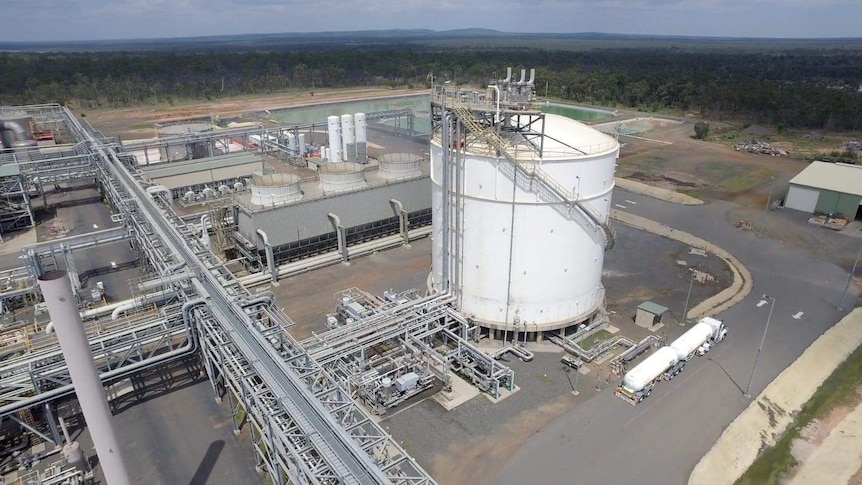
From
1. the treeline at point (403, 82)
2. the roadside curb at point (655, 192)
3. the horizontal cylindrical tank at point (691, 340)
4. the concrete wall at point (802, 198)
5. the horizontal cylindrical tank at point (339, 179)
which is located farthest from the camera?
the treeline at point (403, 82)

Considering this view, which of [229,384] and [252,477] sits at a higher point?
[229,384]

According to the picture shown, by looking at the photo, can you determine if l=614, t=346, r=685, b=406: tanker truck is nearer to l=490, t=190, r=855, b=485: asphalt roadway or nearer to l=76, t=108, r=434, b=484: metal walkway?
l=490, t=190, r=855, b=485: asphalt roadway

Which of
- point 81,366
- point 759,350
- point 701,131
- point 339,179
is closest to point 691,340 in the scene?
point 759,350

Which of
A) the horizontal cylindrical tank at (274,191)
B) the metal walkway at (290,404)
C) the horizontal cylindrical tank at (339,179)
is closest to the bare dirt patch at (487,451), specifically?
the metal walkway at (290,404)

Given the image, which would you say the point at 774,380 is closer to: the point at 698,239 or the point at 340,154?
the point at 698,239

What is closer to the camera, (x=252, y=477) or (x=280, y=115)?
(x=252, y=477)

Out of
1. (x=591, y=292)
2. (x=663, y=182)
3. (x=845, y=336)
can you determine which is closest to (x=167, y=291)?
(x=591, y=292)

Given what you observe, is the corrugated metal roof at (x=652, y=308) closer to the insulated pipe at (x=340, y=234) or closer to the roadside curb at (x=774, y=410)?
the roadside curb at (x=774, y=410)
